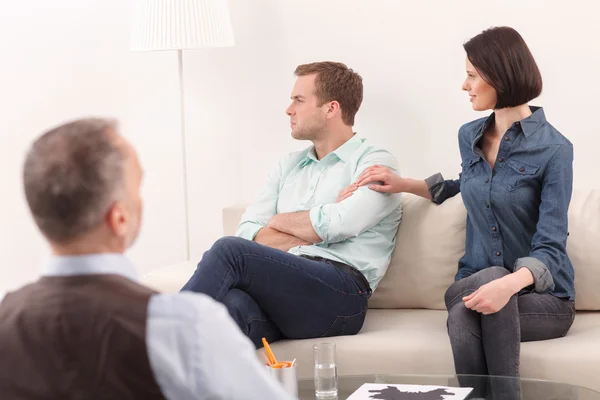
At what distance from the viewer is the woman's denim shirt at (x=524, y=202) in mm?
2555

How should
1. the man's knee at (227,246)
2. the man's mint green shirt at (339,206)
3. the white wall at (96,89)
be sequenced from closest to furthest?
the man's knee at (227,246)
the man's mint green shirt at (339,206)
the white wall at (96,89)

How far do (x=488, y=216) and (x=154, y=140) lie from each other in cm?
166

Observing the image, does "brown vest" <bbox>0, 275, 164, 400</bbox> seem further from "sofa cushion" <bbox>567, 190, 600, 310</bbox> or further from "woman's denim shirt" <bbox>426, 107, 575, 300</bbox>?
"sofa cushion" <bbox>567, 190, 600, 310</bbox>

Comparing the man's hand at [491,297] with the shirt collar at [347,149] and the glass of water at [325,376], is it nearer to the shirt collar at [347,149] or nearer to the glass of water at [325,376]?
the glass of water at [325,376]

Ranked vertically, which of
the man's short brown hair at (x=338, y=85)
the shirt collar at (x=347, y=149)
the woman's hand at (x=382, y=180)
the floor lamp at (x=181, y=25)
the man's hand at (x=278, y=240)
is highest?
the floor lamp at (x=181, y=25)

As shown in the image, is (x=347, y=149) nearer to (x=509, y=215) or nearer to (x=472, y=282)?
(x=509, y=215)

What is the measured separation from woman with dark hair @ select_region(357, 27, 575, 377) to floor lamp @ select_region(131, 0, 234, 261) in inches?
35.9

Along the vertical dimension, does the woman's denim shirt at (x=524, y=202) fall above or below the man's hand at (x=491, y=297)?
above

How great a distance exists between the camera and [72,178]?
1051 mm

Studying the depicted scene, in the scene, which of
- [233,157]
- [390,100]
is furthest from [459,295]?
[233,157]

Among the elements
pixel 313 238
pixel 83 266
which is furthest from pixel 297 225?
pixel 83 266

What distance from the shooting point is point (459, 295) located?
100 inches

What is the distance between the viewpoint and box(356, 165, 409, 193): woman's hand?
2.88 metres

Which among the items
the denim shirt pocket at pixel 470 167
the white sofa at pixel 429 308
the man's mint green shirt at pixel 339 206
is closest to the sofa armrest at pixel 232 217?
the white sofa at pixel 429 308
